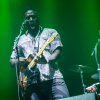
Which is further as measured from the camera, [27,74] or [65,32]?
[65,32]

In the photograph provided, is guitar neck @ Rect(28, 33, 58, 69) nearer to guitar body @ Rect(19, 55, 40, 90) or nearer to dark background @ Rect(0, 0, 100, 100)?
guitar body @ Rect(19, 55, 40, 90)

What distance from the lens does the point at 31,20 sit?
4.39 meters

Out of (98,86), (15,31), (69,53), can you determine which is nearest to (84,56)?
(69,53)

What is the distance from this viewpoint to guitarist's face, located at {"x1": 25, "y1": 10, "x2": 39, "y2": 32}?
4383 millimetres

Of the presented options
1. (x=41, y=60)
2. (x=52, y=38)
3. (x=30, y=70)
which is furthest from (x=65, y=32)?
(x=30, y=70)

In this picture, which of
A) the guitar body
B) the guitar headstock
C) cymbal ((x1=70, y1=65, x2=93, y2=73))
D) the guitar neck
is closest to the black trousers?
the guitar body

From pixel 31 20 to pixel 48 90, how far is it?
0.92 meters

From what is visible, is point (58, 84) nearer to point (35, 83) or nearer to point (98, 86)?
point (35, 83)

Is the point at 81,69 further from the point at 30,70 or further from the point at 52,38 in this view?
the point at 30,70

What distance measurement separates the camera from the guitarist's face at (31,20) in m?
4.38

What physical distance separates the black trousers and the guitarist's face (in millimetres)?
753

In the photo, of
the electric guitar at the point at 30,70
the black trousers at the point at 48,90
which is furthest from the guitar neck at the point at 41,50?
the black trousers at the point at 48,90

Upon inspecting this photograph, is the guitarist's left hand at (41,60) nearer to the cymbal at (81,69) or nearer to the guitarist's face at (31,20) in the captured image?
the guitarist's face at (31,20)

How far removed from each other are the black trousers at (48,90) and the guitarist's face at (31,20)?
0.75 m
